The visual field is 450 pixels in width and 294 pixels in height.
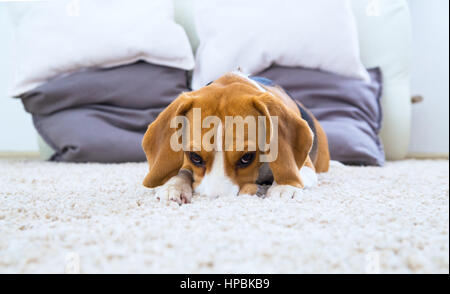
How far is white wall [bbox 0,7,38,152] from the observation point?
315 centimetres

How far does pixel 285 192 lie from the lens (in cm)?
110

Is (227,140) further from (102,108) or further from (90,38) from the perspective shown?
(90,38)

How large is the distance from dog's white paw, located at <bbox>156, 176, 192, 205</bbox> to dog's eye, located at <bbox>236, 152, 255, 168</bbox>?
18 cm

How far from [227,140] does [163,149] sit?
228 mm

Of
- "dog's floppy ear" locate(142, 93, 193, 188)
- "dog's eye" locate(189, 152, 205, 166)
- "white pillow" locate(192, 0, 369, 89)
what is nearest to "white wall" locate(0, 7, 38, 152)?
"white pillow" locate(192, 0, 369, 89)

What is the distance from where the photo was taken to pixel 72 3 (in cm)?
236

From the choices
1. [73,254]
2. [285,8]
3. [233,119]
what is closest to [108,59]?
[285,8]

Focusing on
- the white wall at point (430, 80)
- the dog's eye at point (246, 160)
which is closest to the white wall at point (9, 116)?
the dog's eye at point (246, 160)

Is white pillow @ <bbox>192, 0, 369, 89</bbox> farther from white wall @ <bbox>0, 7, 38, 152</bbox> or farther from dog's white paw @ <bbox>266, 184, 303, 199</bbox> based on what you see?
white wall @ <bbox>0, 7, 38, 152</bbox>

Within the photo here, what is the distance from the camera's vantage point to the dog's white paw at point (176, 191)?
105cm

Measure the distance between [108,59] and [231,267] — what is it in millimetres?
2010

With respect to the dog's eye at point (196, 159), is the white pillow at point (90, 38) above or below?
above

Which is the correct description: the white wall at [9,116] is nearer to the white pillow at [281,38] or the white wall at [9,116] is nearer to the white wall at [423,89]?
the white wall at [423,89]

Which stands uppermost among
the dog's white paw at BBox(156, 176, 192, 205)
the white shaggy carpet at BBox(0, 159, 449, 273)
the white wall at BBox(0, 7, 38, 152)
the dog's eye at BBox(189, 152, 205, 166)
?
the white shaggy carpet at BBox(0, 159, 449, 273)
